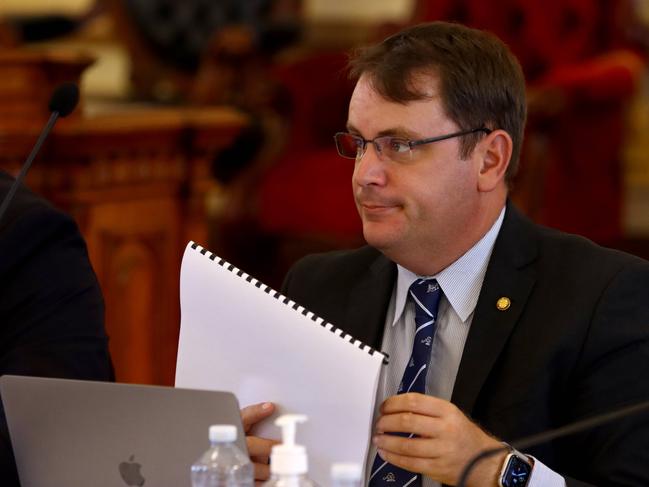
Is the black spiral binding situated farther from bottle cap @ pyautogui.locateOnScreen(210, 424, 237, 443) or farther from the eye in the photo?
the eye

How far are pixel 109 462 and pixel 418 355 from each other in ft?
1.92

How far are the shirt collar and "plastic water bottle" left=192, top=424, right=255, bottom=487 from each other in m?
0.65

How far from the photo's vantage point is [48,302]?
2.12 meters

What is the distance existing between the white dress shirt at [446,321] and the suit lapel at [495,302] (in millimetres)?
27

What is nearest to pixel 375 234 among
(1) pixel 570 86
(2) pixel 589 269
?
(2) pixel 589 269

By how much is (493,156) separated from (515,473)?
0.55 meters

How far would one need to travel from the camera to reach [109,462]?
5.11 ft

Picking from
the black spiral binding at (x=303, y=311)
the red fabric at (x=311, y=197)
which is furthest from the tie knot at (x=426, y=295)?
the red fabric at (x=311, y=197)

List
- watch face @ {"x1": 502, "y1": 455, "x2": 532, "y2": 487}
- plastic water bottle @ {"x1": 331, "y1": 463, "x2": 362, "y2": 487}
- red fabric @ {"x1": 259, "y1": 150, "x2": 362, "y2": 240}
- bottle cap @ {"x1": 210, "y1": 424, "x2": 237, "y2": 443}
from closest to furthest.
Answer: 1. plastic water bottle @ {"x1": 331, "y1": 463, "x2": 362, "y2": 487}
2. bottle cap @ {"x1": 210, "y1": 424, "x2": 237, "y2": 443}
3. watch face @ {"x1": 502, "y1": 455, "x2": 532, "y2": 487}
4. red fabric @ {"x1": 259, "y1": 150, "x2": 362, "y2": 240}

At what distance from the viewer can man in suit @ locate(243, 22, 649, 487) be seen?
1900 millimetres

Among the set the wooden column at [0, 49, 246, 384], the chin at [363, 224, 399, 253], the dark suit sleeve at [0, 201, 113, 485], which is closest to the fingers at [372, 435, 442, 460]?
the chin at [363, 224, 399, 253]

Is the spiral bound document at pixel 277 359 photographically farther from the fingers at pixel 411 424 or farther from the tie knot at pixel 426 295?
the tie knot at pixel 426 295

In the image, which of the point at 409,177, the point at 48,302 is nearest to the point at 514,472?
the point at 409,177

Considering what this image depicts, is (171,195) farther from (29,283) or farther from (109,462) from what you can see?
(109,462)
